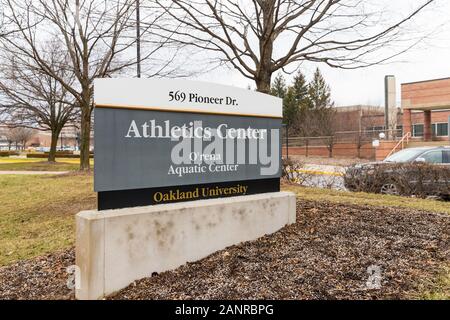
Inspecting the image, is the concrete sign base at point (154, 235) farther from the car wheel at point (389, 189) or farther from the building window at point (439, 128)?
the building window at point (439, 128)

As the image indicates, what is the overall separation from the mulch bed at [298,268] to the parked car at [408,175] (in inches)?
176

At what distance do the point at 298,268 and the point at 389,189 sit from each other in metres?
6.96

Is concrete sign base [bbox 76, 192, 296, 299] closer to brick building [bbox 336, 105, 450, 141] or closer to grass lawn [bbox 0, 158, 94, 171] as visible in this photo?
grass lawn [bbox 0, 158, 94, 171]

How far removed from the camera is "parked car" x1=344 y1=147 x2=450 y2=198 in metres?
9.33

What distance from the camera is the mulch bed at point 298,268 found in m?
3.49

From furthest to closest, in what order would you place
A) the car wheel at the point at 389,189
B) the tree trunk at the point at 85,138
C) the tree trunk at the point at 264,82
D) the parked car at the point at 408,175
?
the tree trunk at the point at 85,138, the car wheel at the point at 389,189, the parked car at the point at 408,175, the tree trunk at the point at 264,82

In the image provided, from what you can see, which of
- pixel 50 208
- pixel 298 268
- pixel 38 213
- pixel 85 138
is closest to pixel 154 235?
pixel 298 268

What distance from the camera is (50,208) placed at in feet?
28.7

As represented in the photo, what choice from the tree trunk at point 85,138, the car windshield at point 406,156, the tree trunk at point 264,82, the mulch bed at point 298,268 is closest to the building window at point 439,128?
the car windshield at point 406,156

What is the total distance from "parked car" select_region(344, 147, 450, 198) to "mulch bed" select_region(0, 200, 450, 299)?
14.7 ft

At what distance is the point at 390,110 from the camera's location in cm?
4547

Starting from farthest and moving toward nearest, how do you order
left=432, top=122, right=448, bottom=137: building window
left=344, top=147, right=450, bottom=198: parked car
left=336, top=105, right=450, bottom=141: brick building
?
left=432, top=122, right=448, bottom=137: building window → left=336, top=105, right=450, bottom=141: brick building → left=344, top=147, right=450, bottom=198: parked car

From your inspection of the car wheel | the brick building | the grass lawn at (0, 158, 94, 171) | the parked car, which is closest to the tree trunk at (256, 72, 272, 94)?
→ the parked car
